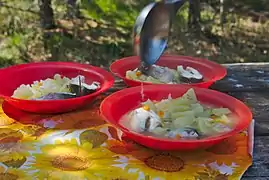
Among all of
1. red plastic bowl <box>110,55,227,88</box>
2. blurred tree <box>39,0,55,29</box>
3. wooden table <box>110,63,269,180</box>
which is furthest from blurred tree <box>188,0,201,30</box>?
red plastic bowl <box>110,55,227,88</box>

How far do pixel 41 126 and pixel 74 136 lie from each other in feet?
0.29

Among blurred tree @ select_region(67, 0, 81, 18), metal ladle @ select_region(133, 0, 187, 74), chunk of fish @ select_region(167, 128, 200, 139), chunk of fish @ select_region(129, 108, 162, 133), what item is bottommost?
blurred tree @ select_region(67, 0, 81, 18)

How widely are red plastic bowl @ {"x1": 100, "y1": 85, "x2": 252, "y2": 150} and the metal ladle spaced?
94mm

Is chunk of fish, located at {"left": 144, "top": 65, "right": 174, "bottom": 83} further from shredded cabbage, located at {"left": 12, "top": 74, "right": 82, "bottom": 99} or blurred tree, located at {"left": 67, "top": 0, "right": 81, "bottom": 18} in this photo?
blurred tree, located at {"left": 67, "top": 0, "right": 81, "bottom": 18}

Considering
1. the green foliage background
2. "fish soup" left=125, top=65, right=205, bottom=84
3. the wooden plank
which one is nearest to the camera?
the wooden plank

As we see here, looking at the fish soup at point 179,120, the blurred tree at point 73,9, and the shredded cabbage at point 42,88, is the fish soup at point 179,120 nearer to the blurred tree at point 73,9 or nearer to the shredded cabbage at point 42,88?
the shredded cabbage at point 42,88

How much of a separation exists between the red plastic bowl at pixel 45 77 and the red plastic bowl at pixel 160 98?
3.4 inches

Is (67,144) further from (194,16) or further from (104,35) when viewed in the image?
(194,16)

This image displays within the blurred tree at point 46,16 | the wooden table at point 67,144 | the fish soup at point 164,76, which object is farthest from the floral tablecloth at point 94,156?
the blurred tree at point 46,16

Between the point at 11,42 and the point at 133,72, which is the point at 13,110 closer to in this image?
the point at 133,72

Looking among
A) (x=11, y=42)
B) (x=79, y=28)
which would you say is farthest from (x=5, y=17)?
(x=79, y=28)

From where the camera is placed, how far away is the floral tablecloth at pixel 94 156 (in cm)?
75

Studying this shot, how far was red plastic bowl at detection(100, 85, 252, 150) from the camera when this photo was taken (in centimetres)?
78

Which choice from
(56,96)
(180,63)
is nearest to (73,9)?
(180,63)
